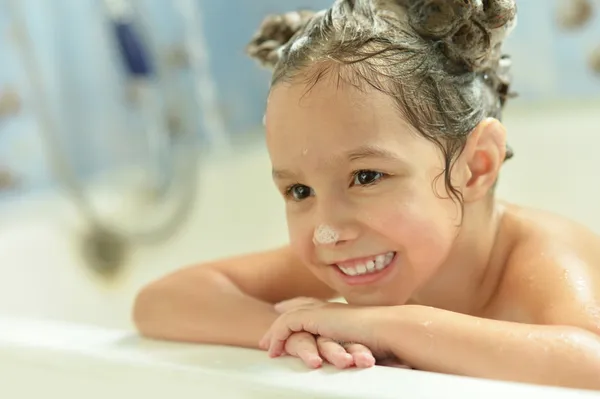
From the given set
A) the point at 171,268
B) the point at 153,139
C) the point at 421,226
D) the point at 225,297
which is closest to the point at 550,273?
the point at 421,226

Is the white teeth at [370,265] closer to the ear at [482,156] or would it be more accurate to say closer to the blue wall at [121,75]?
the ear at [482,156]

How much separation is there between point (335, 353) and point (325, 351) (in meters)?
0.01

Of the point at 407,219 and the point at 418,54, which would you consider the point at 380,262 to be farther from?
the point at 418,54

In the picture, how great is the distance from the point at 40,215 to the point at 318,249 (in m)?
0.88

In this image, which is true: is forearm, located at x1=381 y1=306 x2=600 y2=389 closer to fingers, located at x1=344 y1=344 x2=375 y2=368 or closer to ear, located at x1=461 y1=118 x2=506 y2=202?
fingers, located at x1=344 y1=344 x2=375 y2=368

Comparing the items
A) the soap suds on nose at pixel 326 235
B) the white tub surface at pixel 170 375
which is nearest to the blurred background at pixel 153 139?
the white tub surface at pixel 170 375

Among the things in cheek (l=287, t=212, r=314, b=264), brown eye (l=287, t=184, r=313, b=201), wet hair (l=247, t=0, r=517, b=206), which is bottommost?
cheek (l=287, t=212, r=314, b=264)

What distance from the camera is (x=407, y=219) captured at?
67 centimetres

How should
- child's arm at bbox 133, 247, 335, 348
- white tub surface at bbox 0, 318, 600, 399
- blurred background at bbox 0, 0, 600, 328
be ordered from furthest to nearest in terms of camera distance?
blurred background at bbox 0, 0, 600, 328 → child's arm at bbox 133, 247, 335, 348 → white tub surface at bbox 0, 318, 600, 399

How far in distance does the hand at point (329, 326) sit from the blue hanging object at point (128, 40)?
0.86 metres

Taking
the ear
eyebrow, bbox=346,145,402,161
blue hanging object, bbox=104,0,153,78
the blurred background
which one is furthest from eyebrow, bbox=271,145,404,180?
Answer: blue hanging object, bbox=104,0,153,78

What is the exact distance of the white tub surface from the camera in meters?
0.52

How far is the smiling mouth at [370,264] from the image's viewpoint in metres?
0.68

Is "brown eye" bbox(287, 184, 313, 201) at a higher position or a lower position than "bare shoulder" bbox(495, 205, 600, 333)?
higher
